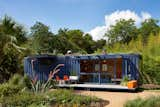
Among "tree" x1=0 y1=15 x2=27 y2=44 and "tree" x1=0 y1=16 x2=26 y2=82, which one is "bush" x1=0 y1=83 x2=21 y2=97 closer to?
"tree" x1=0 y1=16 x2=26 y2=82

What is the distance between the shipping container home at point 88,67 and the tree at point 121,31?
90.1 ft

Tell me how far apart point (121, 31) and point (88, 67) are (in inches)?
1137

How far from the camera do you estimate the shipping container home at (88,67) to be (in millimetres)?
19591

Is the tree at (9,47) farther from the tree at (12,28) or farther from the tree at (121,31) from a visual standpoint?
the tree at (121,31)

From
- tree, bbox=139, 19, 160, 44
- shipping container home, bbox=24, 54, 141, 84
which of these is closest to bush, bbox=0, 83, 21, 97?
shipping container home, bbox=24, 54, 141, 84

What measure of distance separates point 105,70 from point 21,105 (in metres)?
10.6

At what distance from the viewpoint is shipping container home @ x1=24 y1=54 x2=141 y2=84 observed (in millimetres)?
19591

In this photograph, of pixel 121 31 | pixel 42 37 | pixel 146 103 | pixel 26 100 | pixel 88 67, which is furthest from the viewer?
pixel 121 31

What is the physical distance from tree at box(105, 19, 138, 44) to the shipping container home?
90.1 ft

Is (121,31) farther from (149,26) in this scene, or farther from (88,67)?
(88,67)

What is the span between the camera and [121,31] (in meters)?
49.8

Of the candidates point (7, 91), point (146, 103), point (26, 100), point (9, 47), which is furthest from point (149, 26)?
point (146, 103)

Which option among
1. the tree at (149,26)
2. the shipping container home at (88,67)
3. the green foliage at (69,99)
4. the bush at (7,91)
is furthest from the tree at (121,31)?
the green foliage at (69,99)

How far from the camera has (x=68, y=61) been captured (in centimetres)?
2130
